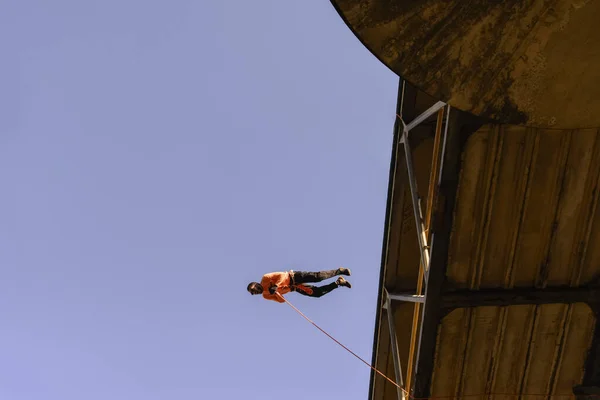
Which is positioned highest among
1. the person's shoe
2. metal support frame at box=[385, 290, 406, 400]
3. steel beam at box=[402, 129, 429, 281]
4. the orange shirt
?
steel beam at box=[402, 129, 429, 281]

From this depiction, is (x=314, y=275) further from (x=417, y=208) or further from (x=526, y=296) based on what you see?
(x=526, y=296)

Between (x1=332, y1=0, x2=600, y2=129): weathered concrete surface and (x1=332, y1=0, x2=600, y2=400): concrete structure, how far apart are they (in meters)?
0.01

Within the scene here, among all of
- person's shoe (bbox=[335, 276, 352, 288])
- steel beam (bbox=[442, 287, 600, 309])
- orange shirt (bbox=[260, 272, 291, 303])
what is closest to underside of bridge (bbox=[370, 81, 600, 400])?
steel beam (bbox=[442, 287, 600, 309])

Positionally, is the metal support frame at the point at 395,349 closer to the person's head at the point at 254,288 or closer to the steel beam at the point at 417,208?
the steel beam at the point at 417,208

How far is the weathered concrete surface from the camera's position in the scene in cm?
586

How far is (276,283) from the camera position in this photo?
11766 millimetres

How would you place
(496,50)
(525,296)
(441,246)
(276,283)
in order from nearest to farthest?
(496,50)
(441,246)
(525,296)
(276,283)

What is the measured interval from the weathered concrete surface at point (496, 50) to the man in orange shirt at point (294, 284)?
6.32 meters

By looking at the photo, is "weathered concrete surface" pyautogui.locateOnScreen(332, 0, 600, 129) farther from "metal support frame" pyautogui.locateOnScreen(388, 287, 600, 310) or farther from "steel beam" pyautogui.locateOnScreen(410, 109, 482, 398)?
"metal support frame" pyautogui.locateOnScreen(388, 287, 600, 310)

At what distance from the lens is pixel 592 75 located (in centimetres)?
616

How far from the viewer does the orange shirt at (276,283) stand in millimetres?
11672

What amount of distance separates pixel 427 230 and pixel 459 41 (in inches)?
153

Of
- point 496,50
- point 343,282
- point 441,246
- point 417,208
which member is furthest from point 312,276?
point 496,50

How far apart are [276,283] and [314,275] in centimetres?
84
